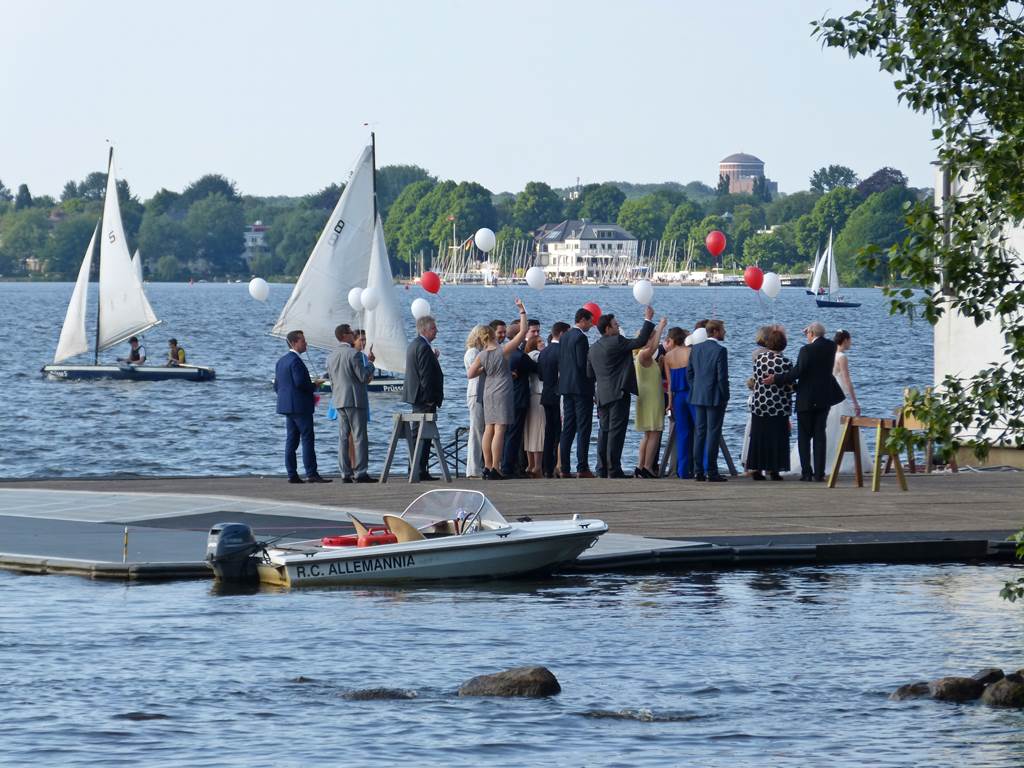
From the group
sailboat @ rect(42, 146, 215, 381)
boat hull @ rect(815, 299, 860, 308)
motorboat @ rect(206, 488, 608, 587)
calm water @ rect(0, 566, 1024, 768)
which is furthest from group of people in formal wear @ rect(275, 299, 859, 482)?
boat hull @ rect(815, 299, 860, 308)

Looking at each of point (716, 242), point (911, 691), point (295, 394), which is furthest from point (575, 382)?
point (911, 691)

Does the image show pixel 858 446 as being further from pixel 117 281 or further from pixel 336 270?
pixel 117 281

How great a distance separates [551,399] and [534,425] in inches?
20.6

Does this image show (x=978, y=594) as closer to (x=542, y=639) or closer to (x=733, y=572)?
(x=733, y=572)

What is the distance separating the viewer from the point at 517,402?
22516 mm

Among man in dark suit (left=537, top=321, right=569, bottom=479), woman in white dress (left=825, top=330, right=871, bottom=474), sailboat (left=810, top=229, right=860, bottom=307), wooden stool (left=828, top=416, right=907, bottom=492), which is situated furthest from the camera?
sailboat (left=810, top=229, right=860, bottom=307)

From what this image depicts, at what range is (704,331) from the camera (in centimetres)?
2252

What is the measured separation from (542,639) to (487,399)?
8266 millimetres

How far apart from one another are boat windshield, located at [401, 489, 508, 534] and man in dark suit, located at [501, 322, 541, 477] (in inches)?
232

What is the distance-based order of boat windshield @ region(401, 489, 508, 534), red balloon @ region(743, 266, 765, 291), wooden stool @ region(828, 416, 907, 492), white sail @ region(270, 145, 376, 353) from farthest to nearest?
1. white sail @ region(270, 145, 376, 353)
2. red balloon @ region(743, 266, 765, 291)
3. wooden stool @ region(828, 416, 907, 492)
4. boat windshield @ region(401, 489, 508, 534)

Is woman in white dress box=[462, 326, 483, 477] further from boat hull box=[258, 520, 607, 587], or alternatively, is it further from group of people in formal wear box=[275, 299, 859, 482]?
boat hull box=[258, 520, 607, 587]

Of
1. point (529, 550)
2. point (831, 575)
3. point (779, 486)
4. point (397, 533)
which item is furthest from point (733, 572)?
point (779, 486)

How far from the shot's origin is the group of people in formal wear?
21938 millimetres

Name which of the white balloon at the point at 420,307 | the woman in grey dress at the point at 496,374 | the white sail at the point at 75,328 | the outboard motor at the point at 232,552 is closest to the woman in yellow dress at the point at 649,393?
the woman in grey dress at the point at 496,374
